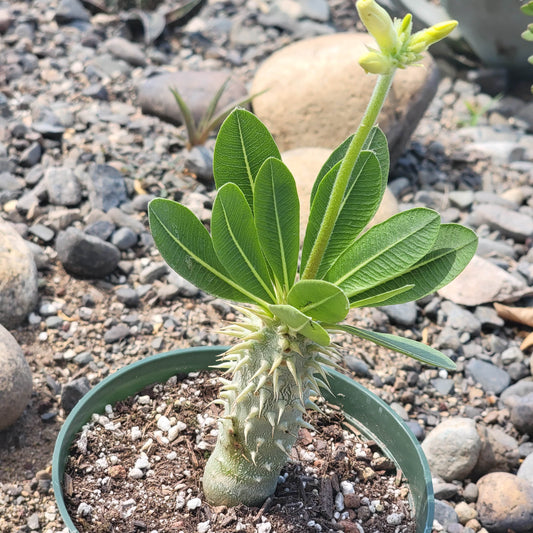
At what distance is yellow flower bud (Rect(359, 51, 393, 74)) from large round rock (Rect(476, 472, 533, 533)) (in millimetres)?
1513

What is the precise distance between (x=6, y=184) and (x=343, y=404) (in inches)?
73.1

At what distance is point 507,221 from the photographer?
327 cm

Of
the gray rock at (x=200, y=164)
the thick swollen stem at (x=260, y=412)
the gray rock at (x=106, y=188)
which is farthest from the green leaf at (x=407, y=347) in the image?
the gray rock at (x=200, y=164)

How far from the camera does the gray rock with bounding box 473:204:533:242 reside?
127 inches

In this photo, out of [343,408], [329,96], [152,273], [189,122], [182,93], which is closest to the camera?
[343,408]

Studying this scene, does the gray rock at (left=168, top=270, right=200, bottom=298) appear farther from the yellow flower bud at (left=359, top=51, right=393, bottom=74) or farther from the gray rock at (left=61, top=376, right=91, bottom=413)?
the yellow flower bud at (left=359, top=51, right=393, bottom=74)

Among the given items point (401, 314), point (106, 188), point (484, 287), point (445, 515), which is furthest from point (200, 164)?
point (445, 515)

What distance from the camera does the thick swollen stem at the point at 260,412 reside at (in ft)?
4.25

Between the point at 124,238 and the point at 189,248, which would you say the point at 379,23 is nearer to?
the point at 189,248

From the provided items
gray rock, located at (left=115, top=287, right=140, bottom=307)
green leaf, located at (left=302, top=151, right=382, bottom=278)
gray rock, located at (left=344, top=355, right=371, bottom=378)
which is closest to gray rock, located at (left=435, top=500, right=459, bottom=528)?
gray rock, located at (left=344, top=355, right=371, bottom=378)

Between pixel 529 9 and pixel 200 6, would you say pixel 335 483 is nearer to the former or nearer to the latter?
pixel 529 9

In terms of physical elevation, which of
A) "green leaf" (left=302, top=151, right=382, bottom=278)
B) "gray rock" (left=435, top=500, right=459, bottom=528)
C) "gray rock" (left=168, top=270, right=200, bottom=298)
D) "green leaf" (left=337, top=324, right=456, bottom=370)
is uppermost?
"green leaf" (left=302, top=151, right=382, bottom=278)

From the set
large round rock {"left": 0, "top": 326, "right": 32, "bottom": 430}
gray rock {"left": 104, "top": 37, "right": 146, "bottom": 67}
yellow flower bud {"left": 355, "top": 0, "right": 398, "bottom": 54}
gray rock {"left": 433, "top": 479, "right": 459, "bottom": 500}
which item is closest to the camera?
yellow flower bud {"left": 355, "top": 0, "right": 398, "bottom": 54}

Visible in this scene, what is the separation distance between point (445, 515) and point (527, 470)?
35 centimetres
